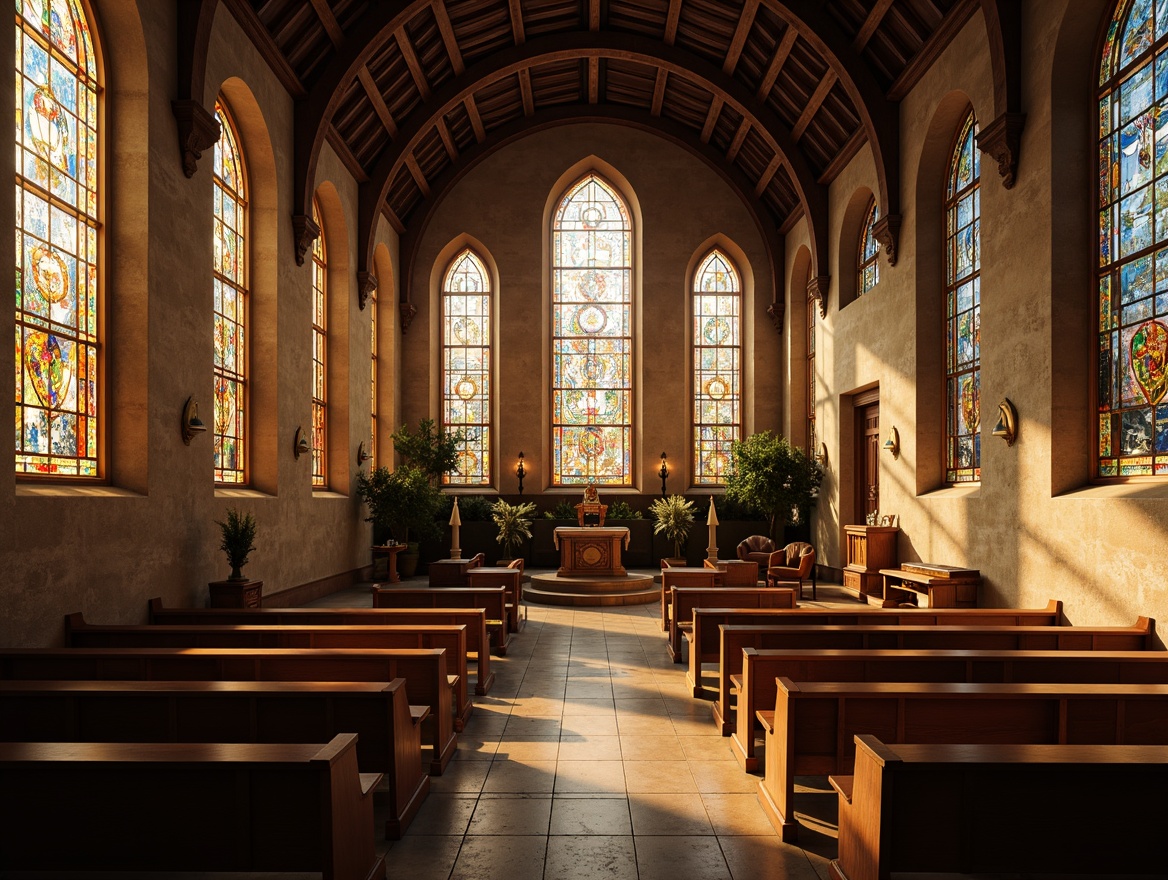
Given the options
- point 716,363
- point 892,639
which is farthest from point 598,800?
point 716,363

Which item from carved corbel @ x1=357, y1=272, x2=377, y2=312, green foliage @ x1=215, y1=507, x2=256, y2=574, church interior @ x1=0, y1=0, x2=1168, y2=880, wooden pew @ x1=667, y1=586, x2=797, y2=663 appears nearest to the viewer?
church interior @ x1=0, y1=0, x2=1168, y2=880

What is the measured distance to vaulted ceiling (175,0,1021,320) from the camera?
416 inches

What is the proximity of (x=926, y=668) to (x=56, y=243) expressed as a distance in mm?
6875

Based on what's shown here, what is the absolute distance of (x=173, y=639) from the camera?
19.2 ft

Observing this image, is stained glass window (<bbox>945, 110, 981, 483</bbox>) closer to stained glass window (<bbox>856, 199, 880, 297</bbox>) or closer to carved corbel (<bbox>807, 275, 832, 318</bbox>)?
stained glass window (<bbox>856, 199, 880, 297</bbox>)

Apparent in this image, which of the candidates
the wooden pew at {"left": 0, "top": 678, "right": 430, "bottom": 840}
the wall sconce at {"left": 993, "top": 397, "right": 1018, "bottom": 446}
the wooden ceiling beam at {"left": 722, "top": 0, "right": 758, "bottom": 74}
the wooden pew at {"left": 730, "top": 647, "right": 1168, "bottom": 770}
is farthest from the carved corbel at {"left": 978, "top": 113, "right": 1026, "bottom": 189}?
the wooden pew at {"left": 0, "top": 678, "right": 430, "bottom": 840}

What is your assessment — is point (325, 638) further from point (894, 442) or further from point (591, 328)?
point (591, 328)

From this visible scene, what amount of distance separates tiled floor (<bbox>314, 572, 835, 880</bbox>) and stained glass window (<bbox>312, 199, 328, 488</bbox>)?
719 centimetres

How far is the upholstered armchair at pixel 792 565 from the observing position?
12.4 metres

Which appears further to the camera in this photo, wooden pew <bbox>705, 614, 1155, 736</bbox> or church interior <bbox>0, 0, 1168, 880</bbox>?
wooden pew <bbox>705, 614, 1155, 736</bbox>

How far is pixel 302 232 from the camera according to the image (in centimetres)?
1155

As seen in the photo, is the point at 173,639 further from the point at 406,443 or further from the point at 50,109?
the point at 406,443

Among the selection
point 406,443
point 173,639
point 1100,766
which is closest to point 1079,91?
point 1100,766

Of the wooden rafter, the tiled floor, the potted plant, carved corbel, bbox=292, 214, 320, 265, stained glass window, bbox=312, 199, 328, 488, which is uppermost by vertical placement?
the wooden rafter
